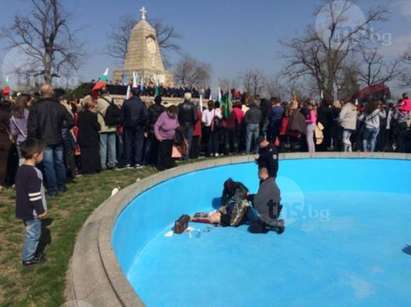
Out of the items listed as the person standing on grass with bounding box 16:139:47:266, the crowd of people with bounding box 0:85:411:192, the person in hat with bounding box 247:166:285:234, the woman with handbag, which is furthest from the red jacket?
the person standing on grass with bounding box 16:139:47:266

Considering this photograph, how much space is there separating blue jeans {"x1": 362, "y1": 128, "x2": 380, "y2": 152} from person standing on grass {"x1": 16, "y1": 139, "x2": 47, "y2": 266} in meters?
11.3

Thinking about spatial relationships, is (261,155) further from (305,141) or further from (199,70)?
(199,70)

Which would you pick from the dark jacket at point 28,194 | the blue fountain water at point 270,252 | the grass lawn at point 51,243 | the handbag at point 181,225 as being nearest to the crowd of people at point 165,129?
the grass lawn at point 51,243

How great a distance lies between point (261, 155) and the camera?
894 centimetres

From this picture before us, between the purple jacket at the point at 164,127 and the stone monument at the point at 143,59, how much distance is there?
37003 mm

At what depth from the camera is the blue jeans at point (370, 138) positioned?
13.4 meters

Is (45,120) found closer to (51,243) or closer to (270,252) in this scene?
(51,243)

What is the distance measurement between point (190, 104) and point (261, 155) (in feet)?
11.6

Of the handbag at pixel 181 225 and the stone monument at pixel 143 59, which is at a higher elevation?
the stone monument at pixel 143 59

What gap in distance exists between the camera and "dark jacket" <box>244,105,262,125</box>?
1276cm

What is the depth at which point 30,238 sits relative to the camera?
4.73 meters

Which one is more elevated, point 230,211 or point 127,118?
point 127,118

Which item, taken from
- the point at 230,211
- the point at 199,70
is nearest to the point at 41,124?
the point at 230,211

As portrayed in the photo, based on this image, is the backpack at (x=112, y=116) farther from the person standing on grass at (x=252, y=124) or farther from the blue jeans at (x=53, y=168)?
the person standing on grass at (x=252, y=124)
